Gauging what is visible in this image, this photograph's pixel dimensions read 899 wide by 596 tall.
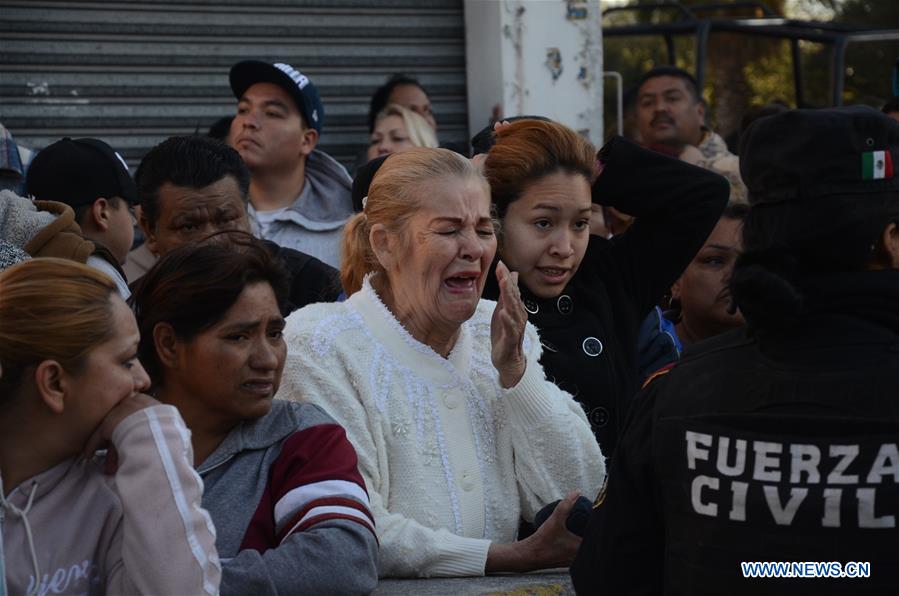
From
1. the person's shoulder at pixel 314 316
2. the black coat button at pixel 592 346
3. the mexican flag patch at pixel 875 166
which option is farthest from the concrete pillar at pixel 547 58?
the mexican flag patch at pixel 875 166

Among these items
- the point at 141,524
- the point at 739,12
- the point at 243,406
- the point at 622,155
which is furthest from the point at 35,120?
the point at 739,12

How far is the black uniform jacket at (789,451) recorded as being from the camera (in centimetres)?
237

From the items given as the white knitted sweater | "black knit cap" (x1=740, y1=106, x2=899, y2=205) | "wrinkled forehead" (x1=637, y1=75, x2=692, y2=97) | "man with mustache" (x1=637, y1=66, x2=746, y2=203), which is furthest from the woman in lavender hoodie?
"wrinkled forehead" (x1=637, y1=75, x2=692, y2=97)

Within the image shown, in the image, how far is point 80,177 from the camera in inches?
185

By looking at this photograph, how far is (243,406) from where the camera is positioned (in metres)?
3.09

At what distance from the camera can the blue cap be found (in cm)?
591

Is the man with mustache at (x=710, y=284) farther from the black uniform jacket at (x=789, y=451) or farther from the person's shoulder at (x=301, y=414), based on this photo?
the black uniform jacket at (x=789, y=451)

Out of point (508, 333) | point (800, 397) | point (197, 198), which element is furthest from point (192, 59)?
point (800, 397)

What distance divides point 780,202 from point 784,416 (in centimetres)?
41

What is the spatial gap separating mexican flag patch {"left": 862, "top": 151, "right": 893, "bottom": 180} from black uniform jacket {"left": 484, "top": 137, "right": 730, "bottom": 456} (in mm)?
1526

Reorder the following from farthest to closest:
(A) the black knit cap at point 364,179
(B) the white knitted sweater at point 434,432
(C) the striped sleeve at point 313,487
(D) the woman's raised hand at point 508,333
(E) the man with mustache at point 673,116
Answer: (E) the man with mustache at point 673,116 → (A) the black knit cap at point 364,179 → (D) the woman's raised hand at point 508,333 → (B) the white knitted sweater at point 434,432 → (C) the striped sleeve at point 313,487

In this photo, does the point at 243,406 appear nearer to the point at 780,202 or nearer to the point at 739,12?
the point at 780,202

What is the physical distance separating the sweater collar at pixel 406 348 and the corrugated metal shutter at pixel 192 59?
3.11 m

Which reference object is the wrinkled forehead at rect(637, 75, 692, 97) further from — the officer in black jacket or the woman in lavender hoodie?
the woman in lavender hoodie
